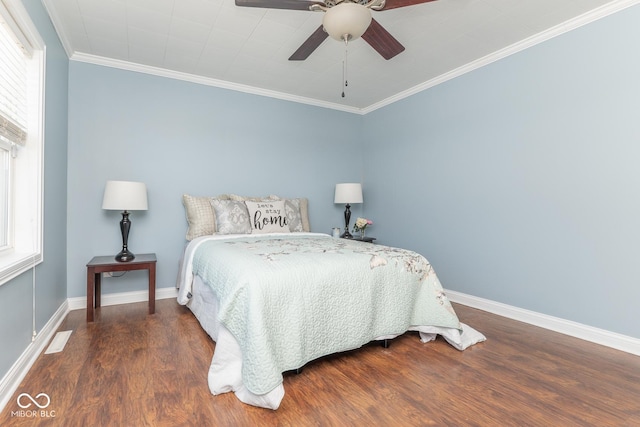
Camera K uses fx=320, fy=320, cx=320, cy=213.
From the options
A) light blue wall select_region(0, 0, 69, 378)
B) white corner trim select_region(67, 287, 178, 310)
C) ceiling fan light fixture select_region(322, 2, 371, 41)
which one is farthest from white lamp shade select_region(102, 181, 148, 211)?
ceiling fan light fixture select_region(322, 2, 371, 41)

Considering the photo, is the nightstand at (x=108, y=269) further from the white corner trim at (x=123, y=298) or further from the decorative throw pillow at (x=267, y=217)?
the decorative throw pillow at (x=267, y=217)

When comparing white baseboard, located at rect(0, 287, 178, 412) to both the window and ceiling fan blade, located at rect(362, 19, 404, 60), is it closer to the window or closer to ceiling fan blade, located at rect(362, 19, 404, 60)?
the window

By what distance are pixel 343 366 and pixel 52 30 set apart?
3.19 metres

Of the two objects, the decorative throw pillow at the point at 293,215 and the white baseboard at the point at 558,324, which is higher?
the decorative throw pillow at the point at 293,215

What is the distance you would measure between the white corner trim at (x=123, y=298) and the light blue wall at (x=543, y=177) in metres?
2.82

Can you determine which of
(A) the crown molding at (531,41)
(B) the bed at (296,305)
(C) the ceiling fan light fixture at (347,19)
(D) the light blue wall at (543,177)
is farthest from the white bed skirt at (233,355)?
(A) the crown molding at (531,41)

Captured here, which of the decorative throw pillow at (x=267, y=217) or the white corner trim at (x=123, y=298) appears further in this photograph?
the decorative throw pillow at (x=267, y=217)

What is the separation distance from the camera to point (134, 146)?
3232 millimetres

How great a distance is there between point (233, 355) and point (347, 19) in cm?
191

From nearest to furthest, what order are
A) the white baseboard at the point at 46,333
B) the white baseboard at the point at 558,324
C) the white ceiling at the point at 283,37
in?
the white baseboard at the point at 46,333
the white baseboard at the point at 558,324
the white ceiling at the point at 283,37

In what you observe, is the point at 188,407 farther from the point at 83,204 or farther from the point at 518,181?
the point at 518,181

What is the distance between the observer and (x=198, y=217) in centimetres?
323

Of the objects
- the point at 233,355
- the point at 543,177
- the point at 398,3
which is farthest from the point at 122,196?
the point at 543,177

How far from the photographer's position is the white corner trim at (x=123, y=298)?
2965 mm
